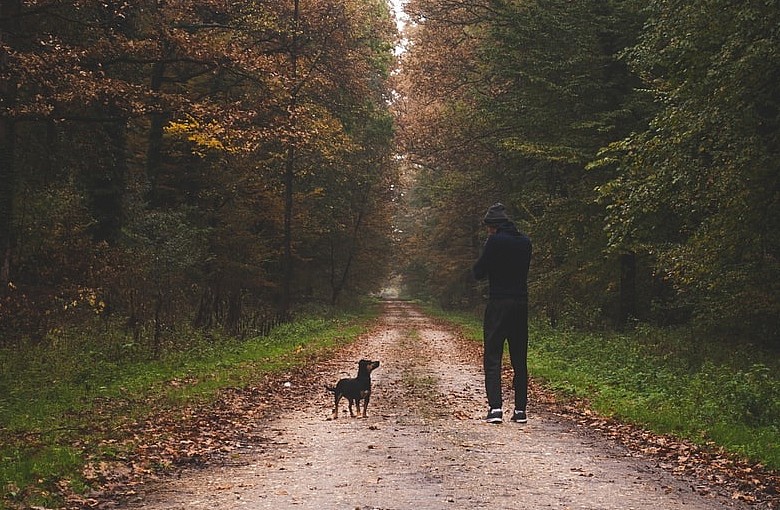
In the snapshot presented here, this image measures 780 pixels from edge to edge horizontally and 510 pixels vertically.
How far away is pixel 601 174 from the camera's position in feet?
62.4

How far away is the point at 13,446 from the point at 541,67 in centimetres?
1667

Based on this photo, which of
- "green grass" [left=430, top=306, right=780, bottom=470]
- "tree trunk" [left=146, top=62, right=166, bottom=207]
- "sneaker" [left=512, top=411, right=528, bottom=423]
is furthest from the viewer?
"tree trunk" [left=146, top=62, right=166, bottom=207]

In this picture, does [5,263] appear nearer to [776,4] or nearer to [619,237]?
[619,237]

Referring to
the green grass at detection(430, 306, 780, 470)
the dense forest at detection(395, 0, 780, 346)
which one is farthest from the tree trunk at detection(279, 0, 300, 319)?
the green grass at detection(430, 306, 780, 470)

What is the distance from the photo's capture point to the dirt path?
5.35 m

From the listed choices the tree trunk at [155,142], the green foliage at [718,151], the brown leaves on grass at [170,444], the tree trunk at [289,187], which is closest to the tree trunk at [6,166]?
the brown leaves on grass at [170,444]

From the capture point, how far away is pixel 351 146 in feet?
82.7

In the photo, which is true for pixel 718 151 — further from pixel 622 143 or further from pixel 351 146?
pixel 351 146

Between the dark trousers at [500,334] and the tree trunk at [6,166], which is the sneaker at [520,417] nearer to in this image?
the dark trousers at [500,334]

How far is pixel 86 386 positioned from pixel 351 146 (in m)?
15.8

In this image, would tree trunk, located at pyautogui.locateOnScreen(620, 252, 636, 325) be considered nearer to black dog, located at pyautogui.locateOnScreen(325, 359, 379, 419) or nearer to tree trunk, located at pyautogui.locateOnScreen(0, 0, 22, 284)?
black dog, located at pyautogui.locateOnScreen(325, 359, 379, 419)

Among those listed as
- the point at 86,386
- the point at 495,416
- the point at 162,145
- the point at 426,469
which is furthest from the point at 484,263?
the point at 162,145

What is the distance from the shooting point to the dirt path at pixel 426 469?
5.35 m

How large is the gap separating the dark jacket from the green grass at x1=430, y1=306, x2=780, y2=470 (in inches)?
A: 100
